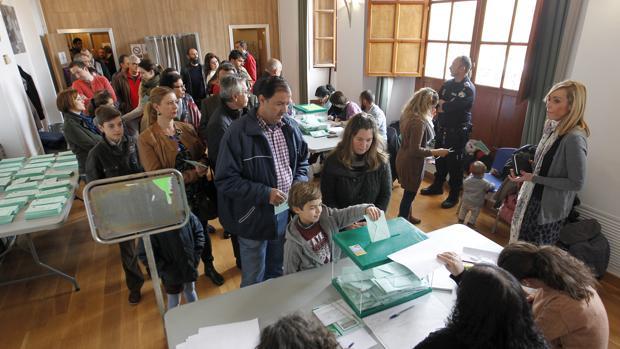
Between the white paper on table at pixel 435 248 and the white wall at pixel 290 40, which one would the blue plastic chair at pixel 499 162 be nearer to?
the white paper on table at pixel 435 248

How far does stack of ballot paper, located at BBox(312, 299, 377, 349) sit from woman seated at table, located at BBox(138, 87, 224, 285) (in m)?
1.30

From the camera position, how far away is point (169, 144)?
229 cm

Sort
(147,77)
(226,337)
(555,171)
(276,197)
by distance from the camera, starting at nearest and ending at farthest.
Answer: (226,337), (276,197), (555,171), (147,77)

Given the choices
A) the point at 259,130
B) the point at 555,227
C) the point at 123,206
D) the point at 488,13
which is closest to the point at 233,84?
the point at 259,130

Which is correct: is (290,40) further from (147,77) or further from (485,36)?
(485,36)

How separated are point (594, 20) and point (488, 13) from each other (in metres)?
1.46

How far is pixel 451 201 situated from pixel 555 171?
1.94 meters

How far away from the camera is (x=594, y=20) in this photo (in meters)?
2.80

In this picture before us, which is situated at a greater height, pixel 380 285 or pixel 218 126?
pixel 218 126

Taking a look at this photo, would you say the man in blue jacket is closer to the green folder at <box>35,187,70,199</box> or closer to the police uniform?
the green folder at <box>35,187,70,199</box>

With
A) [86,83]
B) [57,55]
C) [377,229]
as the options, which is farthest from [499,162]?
[57,55]

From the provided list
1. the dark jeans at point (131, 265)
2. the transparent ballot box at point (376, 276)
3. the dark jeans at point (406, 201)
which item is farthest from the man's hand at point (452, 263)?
the dark jeans at point (131, 265)

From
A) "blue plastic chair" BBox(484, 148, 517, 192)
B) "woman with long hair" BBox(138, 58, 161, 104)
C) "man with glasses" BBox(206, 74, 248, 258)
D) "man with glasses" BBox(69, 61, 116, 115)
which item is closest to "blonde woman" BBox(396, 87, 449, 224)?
"blue plastic chair" BBox(484, 148, 517, 192)

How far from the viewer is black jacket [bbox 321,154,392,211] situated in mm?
2121
